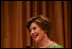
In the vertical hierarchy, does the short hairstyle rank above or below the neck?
above

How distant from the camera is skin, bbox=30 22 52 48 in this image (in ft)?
5.08

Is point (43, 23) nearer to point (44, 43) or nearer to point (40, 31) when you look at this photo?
point (40, 31)

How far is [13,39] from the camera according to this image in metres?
2.84

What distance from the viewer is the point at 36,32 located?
1.58 meters

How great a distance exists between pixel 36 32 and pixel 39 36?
50 millimetres

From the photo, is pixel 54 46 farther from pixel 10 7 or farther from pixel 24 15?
pixel 10 7

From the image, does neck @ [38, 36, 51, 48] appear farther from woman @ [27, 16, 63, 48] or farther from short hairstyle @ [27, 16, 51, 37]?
short hairstyle @ [27, 16, 51, 37]

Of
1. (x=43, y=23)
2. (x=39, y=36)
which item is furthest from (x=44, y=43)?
(x=43, y=23)

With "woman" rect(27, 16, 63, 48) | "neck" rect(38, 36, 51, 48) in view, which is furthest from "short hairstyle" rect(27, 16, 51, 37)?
"neck" rect(38, 36, 51, 48)

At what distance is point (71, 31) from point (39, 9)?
2.33 feet

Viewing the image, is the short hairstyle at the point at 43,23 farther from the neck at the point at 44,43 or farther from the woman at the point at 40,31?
the neck at the point at 44,43

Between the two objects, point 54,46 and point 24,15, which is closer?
point 54,46

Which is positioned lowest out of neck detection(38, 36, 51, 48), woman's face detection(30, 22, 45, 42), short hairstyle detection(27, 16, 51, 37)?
neck detection(38, 36, 51, 48)

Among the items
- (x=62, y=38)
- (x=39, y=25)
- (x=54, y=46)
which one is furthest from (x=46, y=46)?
(x=62, y=38)
